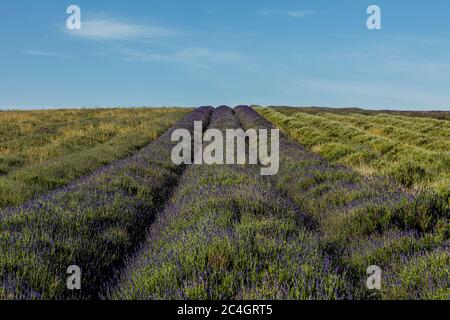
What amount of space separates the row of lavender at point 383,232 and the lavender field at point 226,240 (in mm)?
17

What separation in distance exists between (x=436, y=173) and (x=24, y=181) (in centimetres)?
917

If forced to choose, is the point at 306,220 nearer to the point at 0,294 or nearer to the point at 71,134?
the point at 0,294

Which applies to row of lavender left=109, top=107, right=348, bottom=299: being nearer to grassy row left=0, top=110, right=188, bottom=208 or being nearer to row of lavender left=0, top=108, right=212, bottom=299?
row of lavender left=0, top=108, right=212, bottom=299

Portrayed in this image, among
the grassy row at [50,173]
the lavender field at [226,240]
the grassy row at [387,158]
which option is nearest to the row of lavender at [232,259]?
the lavender field at [226,240]

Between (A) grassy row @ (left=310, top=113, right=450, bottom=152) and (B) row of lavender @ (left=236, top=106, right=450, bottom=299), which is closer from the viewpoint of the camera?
(B) row of lavender @ (left=236, top=106, right=450, bottom=299)

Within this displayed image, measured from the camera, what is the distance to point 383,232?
17.4 feet

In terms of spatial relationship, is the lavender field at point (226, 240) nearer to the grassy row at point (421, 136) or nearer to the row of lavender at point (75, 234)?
the row of lavender at point (75, 234)

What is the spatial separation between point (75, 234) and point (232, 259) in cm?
218

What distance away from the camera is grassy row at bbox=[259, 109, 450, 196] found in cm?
1014

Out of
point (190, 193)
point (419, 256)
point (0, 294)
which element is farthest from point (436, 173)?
point (0, 294)

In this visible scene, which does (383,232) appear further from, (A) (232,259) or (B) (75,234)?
(B) (75,234)

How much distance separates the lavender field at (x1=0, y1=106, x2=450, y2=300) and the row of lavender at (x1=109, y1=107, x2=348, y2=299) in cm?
1

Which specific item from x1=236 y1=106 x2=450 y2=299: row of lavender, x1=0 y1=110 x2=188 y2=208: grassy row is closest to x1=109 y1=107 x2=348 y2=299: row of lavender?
x1=236 y1=106 x2=450 y2=299: row of lavender

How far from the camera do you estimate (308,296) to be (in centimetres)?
338
